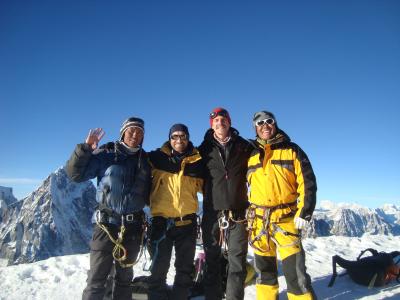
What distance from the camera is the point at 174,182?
7039 millimetres

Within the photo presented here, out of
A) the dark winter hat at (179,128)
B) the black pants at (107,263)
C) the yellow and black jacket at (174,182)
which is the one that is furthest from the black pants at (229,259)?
the dark winter hat at (179,128)

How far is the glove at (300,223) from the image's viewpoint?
6.02 m

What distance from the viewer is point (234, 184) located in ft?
23.1

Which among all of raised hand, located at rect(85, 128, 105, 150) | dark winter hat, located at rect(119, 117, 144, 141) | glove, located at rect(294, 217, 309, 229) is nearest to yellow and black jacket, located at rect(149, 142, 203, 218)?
dark winter hat, located at rect(119, 117, 144, 141)

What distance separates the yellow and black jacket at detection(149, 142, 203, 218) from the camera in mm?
6898

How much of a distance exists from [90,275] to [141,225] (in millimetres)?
1399

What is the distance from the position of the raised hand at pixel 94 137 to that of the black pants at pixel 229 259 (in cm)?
304

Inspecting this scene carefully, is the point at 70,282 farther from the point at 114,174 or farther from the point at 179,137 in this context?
the point at 179,137

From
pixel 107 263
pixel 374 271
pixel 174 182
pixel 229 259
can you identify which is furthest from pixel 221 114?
pixel 374 271

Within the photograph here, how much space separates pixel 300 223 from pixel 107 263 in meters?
3.98

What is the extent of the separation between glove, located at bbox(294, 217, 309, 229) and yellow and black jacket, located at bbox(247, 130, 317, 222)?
0.27 feet

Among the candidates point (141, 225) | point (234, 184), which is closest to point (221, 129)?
point (234, 184)

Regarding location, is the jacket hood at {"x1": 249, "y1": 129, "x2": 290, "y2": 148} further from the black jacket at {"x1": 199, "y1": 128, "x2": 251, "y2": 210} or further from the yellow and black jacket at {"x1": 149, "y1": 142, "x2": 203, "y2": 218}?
the yellow and black jacket at {"x1": 149, "y1": 142, "x2": 203, "y2": 218}

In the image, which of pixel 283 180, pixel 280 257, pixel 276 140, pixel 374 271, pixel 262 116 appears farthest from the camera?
pixel 374 271
